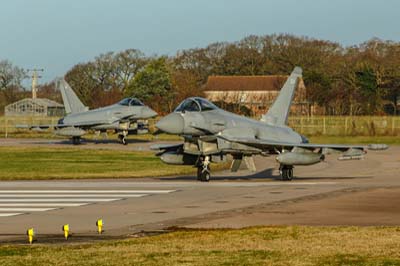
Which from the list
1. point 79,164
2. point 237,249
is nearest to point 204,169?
point 79,164

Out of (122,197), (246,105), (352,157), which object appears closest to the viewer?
(122,197)

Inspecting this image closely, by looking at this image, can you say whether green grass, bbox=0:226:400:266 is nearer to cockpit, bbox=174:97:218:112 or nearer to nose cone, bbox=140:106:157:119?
cockpit, bbox=174:97:218:112

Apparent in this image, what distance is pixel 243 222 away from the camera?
19.1 meters

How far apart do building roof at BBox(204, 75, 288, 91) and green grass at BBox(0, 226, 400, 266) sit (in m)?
90.5

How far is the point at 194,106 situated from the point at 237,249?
1593 centimetres

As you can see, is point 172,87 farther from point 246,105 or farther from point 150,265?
point 150,265

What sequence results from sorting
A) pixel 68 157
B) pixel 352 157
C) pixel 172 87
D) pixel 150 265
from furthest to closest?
1. pixel 172 87
2. pixel 68 157
3. pixel 352 157
4. pixel 150 265

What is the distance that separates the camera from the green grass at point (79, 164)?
35.2m

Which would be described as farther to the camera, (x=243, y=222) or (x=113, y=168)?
(x=113, y=168)

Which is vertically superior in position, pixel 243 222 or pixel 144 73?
pixel 144 73

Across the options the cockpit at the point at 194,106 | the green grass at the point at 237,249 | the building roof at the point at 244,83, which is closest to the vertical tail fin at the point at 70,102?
the cockpit at the point at 194,106

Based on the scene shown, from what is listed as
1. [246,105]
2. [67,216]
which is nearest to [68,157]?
[67,216]

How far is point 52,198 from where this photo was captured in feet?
83.4

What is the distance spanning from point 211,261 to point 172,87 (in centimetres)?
8624
